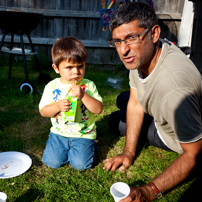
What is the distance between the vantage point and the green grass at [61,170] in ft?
5.67

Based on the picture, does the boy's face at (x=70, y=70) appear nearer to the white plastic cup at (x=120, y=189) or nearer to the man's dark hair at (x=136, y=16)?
the man's dark hair at (x=136, y=16)

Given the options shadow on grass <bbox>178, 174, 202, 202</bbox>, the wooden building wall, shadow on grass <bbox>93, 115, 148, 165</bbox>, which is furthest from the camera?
the wooden building wall

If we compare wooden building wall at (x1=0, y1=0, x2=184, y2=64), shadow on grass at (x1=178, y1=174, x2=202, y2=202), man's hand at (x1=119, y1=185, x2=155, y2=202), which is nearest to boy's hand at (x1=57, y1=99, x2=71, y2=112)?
man's hand at (x1=119, y1=185, x2=155, y2=202)

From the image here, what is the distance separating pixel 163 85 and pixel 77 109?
877mm

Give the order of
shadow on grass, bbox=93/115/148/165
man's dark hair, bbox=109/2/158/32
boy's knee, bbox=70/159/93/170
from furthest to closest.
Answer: shadow on grass, bbox=93/115/148/165 → boy's knee, bbox=70/159/93/170 → man's dark hair, bbox=109/2/158/32

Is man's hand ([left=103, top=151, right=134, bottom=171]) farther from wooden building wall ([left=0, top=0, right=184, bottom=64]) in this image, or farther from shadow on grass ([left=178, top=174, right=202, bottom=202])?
wooden building wall ([left=0, top=0, right=184, bottom=64])

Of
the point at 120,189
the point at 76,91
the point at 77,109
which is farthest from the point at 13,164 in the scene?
the point at 120,189

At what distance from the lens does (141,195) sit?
1.42 meters

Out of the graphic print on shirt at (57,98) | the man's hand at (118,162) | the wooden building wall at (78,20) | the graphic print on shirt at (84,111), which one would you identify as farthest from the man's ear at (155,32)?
the wooden building wall at (78,20)

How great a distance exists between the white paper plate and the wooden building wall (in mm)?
3860

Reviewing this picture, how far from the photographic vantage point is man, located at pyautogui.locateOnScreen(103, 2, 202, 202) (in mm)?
1375

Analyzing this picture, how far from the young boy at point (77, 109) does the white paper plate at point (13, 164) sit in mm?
169

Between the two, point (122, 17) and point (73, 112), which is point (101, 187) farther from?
point (122, 17)

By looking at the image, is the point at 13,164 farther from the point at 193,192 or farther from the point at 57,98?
the point at 193,192
